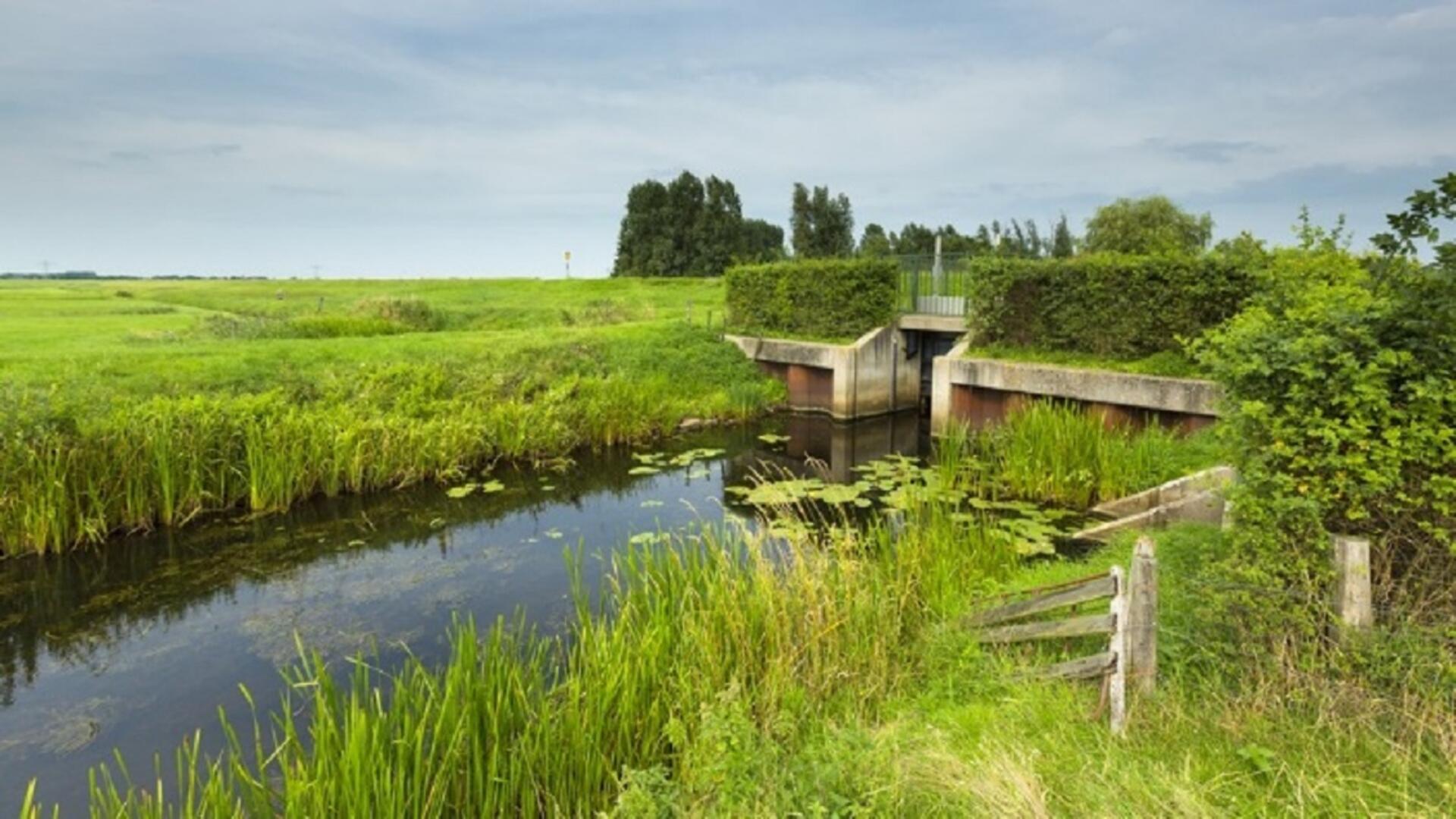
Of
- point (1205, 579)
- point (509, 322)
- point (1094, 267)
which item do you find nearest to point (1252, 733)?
point (1205, 579)

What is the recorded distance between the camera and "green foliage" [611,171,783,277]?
61969 millimetres

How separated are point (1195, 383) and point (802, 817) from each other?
1196 centimetres

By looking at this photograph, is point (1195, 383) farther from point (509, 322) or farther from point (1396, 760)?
point (509, 322)

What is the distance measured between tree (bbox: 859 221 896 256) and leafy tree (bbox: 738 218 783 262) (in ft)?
20.2

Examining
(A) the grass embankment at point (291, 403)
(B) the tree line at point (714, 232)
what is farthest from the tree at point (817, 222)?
(A) the grass embankment at point (291, 403)

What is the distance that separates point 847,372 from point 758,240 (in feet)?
180

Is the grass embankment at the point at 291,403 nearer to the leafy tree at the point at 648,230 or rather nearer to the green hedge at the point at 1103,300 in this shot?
the green hedge at the point at 1103,300

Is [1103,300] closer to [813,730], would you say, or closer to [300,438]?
[813,730]

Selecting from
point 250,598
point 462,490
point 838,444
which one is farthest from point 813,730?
point 838,444

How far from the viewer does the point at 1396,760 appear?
326 centimetres

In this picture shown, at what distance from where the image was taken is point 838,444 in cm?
1695

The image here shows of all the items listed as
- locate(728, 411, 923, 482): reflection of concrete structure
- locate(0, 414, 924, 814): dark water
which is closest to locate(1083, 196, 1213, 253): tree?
locate(728, 411, 923, 482): reflection of concrete structure

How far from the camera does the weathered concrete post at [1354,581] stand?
392 centimetres

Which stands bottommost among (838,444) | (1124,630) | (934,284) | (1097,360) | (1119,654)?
(838,444)
